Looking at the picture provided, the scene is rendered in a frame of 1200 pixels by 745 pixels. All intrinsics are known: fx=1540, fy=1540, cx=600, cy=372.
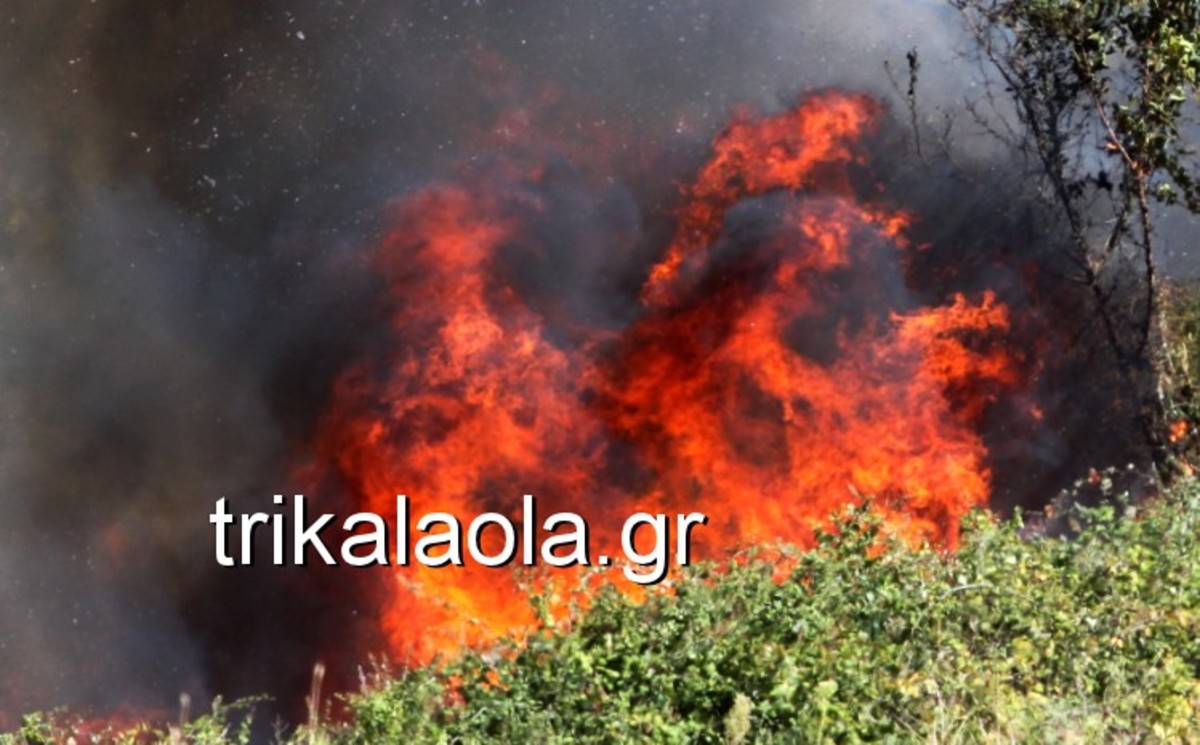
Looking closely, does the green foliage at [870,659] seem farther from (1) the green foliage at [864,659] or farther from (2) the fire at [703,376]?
(2) the fire at [703,376]

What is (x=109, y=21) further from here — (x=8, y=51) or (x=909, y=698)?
(x=909, y=698)

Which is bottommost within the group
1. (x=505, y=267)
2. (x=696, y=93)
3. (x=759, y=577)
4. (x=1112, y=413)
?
(x=759, y=577)

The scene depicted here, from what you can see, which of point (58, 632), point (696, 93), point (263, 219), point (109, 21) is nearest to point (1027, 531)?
point (696, 93)

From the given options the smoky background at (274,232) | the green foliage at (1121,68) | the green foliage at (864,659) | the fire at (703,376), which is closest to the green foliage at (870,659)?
the green foliage at (864,659)

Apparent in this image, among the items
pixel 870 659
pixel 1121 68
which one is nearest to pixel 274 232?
pixel 1121 68

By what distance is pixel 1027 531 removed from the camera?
13461mm

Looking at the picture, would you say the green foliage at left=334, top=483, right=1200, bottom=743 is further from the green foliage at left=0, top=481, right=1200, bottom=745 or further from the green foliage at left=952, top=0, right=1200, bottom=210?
the green foliage at left=952, top=0, right=1200, bottom=210

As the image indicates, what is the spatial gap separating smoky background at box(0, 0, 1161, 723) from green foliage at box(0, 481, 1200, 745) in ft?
18.3

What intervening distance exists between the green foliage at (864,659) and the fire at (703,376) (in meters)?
4.34

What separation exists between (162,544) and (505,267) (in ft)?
14.0

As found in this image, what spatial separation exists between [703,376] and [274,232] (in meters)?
4.62

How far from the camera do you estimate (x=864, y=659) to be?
24.8 ft

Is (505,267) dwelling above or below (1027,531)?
above

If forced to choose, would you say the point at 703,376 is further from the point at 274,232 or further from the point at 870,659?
the point at 870,659
